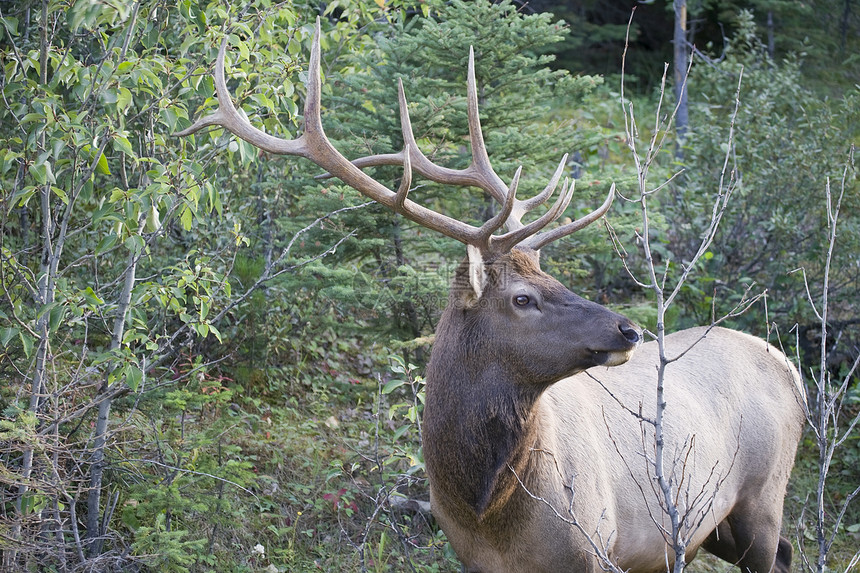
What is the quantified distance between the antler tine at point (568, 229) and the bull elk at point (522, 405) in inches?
0.5

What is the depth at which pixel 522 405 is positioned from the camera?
3.39 m

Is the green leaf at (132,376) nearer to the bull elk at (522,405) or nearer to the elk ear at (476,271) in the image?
the bull elk at (522,405)

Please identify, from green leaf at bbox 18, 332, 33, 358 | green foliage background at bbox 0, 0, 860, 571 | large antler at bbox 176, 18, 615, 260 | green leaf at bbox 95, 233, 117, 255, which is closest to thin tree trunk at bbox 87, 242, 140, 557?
green foliage background at bbox 0, 0, 860, 571

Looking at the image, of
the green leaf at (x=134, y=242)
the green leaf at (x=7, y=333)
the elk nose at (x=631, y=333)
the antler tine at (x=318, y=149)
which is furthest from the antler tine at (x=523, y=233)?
the green leaf at (x=7, y=333)

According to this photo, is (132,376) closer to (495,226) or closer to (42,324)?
(42,324)

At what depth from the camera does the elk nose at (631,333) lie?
3.22m

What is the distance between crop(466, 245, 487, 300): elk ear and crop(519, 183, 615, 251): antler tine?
15.2 inches

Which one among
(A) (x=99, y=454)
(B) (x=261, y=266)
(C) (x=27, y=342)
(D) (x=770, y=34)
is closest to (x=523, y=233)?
(C) (x=27, y=342)

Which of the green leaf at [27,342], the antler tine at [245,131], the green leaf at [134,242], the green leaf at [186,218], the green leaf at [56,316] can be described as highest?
the antler tine at [245,131]

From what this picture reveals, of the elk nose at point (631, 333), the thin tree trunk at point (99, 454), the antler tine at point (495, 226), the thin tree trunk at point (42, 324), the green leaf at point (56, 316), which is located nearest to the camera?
the elk nose at point (631, 333)

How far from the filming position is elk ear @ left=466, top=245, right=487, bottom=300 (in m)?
3.49

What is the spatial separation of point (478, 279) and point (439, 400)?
54cm

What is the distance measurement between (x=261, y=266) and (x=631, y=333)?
304 centimetres

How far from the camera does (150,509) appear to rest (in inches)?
160
